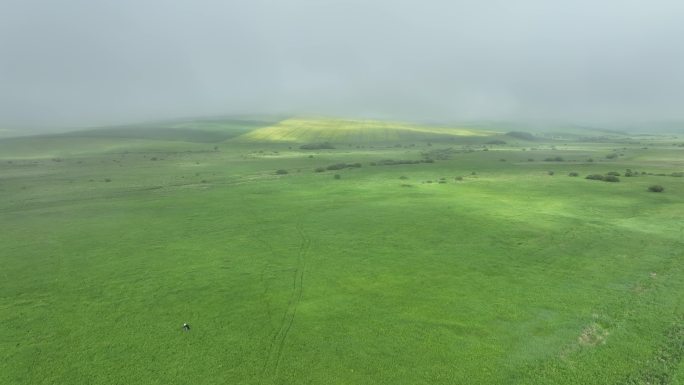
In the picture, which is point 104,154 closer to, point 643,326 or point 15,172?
point 15,172

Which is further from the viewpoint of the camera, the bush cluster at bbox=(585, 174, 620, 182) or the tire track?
the bush cluster at bbox=(585, 174, 620, 182)

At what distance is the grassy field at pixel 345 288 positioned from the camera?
17.5m

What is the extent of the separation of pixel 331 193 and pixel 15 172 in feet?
239

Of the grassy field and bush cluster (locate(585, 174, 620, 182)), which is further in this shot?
bush cluster (locate(585, 174, 620, 182))

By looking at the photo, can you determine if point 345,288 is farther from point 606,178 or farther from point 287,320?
point 606,178

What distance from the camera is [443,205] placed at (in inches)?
1896

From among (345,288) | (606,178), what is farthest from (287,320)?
(606,178)

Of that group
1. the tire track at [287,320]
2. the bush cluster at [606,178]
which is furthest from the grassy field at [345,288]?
the bush cluster at [606,178]

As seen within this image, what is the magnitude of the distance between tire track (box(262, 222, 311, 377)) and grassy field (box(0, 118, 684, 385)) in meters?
0.11

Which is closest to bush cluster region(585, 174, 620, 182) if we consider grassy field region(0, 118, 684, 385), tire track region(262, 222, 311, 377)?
grassy field region(0, 118, 684, 385)

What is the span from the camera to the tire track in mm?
17516

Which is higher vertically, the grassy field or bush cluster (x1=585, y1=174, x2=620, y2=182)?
bush cluster (x1=585, y1=174, x2=620, y2=182)

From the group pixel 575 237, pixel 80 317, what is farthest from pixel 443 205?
pixel 80 317

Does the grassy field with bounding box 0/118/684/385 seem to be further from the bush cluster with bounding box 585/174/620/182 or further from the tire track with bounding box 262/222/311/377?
the bush cluster with bounding box 585/174/620/182
